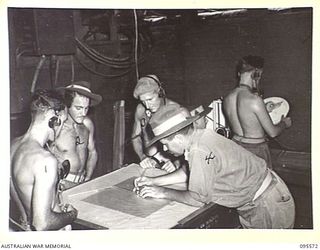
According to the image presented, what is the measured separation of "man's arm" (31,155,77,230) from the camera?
2.38ft

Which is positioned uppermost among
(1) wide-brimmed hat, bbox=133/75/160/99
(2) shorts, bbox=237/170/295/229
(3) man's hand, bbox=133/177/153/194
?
(1) wide-brimmed hat, bbox=133/75/160/99

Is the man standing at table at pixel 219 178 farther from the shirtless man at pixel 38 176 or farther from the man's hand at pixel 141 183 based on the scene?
the shirtless man at pixel 38 176

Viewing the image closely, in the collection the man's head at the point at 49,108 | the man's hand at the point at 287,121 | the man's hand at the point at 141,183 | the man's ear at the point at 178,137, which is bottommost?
the man's hand at the point at 141,183

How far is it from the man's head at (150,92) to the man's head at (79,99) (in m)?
0.08

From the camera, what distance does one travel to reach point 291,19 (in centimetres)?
77

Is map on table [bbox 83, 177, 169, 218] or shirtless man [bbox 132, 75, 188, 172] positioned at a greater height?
shirtless man [bbox 132, 75, 188, 172]

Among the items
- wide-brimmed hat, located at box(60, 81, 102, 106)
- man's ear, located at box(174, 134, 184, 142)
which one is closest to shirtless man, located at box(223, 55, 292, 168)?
man's ear, located at box(174, 134, 184, 142)

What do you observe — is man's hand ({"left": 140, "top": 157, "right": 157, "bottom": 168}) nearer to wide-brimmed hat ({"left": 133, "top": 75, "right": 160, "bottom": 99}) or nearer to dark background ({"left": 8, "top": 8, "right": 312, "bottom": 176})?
dark background ({"left": 8, "top": 8, "right": 312, "bottom": 176})

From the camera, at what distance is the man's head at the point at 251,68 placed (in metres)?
0.81

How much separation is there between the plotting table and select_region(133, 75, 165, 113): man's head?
0.59 feet

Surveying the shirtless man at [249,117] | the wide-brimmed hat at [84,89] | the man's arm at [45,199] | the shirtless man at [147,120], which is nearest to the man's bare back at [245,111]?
the shirtless man at [249,117]
